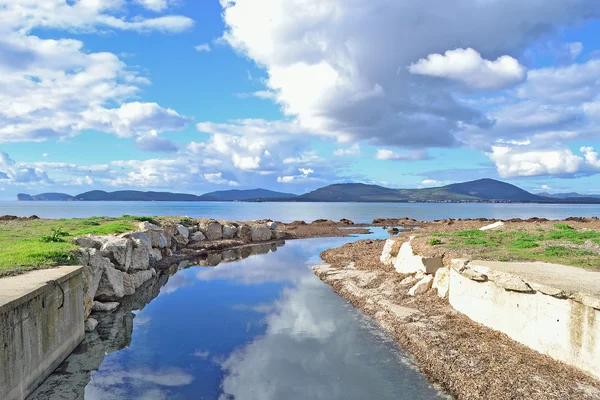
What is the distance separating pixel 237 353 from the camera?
16.1m

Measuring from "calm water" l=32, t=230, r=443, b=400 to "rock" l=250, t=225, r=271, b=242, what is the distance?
29.7 m

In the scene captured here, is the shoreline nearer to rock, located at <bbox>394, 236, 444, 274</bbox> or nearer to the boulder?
rock, located at <bbox>394, 236, 444, 274</bbox>

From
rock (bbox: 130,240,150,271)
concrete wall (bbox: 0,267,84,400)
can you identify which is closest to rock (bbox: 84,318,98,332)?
concrete wall (bbox: 0,267,84,400)

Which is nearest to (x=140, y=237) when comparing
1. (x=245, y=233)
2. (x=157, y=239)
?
(x=157, y=239)

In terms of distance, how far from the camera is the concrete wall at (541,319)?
11.4 metres

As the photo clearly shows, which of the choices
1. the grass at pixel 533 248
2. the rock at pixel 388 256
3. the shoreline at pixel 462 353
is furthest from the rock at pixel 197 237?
the grass at pixel 533 248

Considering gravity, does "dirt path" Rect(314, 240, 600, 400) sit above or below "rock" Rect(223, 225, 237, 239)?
below

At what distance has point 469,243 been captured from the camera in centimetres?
2406

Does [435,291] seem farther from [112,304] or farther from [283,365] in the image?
[112,304]

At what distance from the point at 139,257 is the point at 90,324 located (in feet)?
38.0

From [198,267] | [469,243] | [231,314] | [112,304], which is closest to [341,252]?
[198,267]

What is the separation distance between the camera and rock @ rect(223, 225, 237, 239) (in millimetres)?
52906

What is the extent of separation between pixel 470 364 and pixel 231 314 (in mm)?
12636

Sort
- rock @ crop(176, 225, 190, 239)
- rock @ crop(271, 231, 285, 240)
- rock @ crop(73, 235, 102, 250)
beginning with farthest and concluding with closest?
1. rock @ crop(271, 231, 285, 240)
2. rock @ crop(176, 225, 190, 239)
3. rock @ crop(73, 235, 102, 250)
